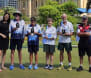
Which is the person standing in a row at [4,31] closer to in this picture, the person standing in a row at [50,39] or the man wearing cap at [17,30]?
the man wearing cap at [17,30]

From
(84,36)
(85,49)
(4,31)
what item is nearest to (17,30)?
(4,31)

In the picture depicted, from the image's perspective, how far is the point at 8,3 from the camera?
101 metres

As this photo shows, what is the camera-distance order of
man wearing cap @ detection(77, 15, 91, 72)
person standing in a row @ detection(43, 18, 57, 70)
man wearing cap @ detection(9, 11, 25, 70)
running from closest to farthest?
man wearing cap @ detection(77, 15, 91, 72)
man wearing cap @ detection(9, 11, 25, 70)
person standing in a row @ detection(43, 18, 57, 70)

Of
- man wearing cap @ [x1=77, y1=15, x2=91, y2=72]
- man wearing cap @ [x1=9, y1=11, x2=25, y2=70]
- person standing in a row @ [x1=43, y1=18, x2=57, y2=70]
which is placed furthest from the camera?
person standing in a row @ [x1=43, y1=18, x2=57, y2=70]

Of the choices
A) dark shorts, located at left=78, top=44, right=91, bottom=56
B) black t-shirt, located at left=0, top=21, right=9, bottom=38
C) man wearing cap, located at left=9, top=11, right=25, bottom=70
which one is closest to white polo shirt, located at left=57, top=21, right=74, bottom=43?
dark shorts, located at left=78, top=44, right=91, bottom=56

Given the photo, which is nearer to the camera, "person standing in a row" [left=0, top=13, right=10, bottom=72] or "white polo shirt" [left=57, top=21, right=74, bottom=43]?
"person standing in a row" [left=0, top=13, right=10, bottom=72]

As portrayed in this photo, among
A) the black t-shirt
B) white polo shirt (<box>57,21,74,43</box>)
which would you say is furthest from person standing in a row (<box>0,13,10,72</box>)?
white polo shirt (<box>57,21,74,43</box>)

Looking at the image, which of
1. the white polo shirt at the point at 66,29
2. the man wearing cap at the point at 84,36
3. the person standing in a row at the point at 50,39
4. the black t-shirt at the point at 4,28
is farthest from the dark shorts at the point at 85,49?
the black t-shirt at the point at 4,28

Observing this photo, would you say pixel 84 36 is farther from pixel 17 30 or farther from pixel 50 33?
pixel 17 30

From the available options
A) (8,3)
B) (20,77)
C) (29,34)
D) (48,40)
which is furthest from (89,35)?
(8,3)

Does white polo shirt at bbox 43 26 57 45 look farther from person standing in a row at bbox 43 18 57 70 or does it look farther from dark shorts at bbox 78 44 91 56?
dark shorts at bbox 78 44 91 56

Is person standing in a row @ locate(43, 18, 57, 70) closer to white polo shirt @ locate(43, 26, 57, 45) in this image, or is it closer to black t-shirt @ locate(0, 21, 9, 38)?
white polo shirt @ locate(43, 26, 57, 45)

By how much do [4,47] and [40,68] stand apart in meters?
1.32

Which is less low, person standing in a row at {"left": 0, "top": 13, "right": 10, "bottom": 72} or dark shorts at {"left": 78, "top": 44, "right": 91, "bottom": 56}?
person standing in a row at {"left": 0, "top": 13, "right": 10, "bottom": 72}
